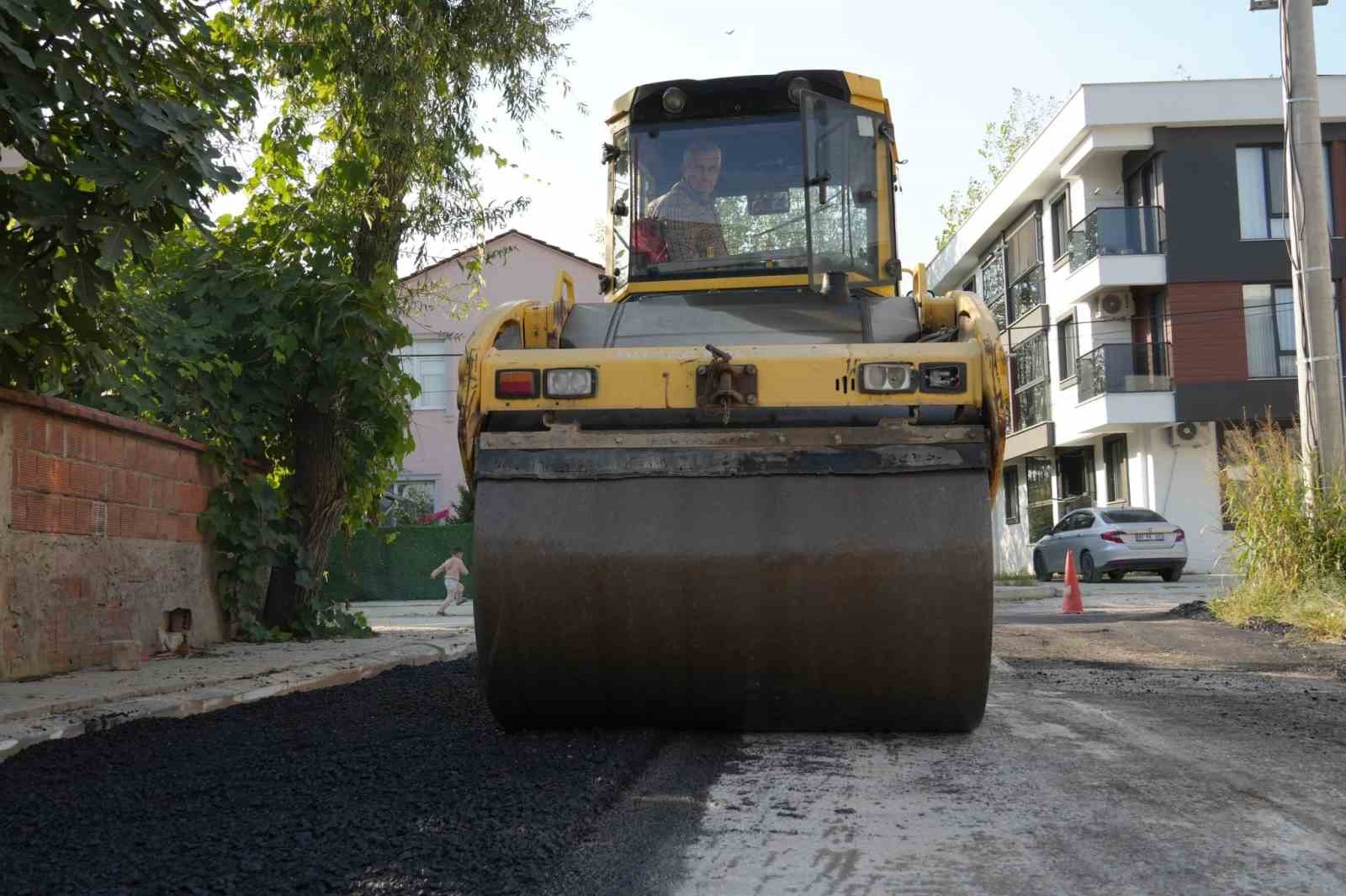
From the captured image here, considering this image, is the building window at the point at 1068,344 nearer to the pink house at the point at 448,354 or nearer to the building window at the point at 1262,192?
the building window at the point at 1262,192

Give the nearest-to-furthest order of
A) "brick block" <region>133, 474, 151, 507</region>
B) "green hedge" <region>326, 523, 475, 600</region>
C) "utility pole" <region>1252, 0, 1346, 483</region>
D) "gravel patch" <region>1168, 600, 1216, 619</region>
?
"brick block" <region>133, 474, 151, 507</region> → "utility pole" <region>1252, 0, 1346, 483</region> → "gravel patch" <region>1168, 600, 1216, 619</region> → "green hedge" <region>326, 523, 475, 600</region>

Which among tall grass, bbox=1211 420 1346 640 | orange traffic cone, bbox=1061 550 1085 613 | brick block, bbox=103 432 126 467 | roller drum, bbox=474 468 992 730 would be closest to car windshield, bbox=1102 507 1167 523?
orange traffic cone, bbox=1061 550 1085 613

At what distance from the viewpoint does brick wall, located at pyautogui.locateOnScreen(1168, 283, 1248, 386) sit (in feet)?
88.4

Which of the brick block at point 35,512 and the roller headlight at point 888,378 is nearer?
the roller headlight at point 888,378

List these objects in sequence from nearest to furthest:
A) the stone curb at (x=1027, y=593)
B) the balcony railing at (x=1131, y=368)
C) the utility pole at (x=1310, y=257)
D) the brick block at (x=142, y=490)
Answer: the brick block at (x=142, y=490)
the utility pole at (x=1310, y=257)
the stone curb at (x=1027, y=593)
the balcony railing at (x=1131, y=368)

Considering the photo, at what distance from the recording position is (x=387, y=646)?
10.7 metres

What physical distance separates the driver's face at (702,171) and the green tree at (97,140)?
218cm

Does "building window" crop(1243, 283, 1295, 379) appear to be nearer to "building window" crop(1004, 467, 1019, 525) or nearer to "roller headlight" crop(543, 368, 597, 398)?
"building window" crop(1004, 467, 1019, 525)

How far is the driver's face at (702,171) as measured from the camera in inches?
278

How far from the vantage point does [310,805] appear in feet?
13.5

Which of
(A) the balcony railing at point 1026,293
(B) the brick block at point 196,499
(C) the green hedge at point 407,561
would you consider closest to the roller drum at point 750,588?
(B) the brick block at point 196,499

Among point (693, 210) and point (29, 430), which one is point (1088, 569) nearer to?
point (693, 210)

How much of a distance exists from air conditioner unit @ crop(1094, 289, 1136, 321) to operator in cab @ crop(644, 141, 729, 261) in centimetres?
2336

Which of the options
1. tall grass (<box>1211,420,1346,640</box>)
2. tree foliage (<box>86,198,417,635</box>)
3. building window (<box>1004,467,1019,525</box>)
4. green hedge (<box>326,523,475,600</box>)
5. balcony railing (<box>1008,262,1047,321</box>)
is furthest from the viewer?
→ building window (<box>1004,467,1019,525</box>)
